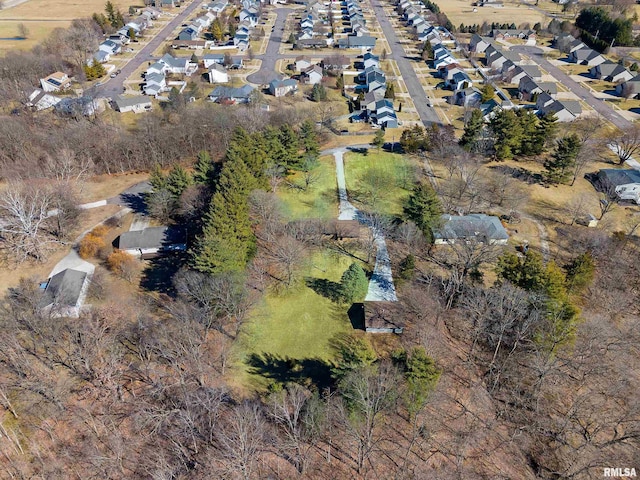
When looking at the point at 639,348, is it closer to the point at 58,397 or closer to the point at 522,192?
the point at 522,192

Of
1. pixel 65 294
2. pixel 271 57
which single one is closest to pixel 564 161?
pixel 65 294

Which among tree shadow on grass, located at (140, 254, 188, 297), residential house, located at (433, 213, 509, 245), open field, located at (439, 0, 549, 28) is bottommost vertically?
tree shadow on grass, located at (140, 254, 188, 297)

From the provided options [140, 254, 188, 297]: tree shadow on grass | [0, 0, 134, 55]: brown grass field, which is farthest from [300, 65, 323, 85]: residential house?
[0, 0, 134, 55]: brown grass field

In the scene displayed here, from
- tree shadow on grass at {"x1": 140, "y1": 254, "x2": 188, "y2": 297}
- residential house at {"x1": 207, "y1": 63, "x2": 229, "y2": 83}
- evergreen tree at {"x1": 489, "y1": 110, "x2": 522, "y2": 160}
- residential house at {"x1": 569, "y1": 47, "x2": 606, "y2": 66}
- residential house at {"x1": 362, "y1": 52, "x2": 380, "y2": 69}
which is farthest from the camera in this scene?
residential house at {"x1": 362, "y1": 52, "x2": 380, "y2": 69}

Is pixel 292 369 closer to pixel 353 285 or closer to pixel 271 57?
pixel 353 285

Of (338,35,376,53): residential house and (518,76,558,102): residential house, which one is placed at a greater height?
(338,35,376,53): residential house

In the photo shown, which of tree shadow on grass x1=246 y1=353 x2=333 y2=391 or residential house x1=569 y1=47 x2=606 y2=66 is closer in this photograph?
tree shadow on grass x1=246 y1=353 x2=333 y2=391

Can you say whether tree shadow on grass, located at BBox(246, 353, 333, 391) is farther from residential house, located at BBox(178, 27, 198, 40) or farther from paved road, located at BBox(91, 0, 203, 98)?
residential house, located at BBox(178, 27, 198, 40)

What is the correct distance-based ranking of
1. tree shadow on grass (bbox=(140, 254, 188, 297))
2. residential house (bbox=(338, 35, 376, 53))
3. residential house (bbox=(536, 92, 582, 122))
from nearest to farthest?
tree shadow on grass (bbox=(140, 254, 188, 297))
residential house (bbox=(536, 92, 582, 122))
residential house (bbox=(338, 35, 376, 53))
